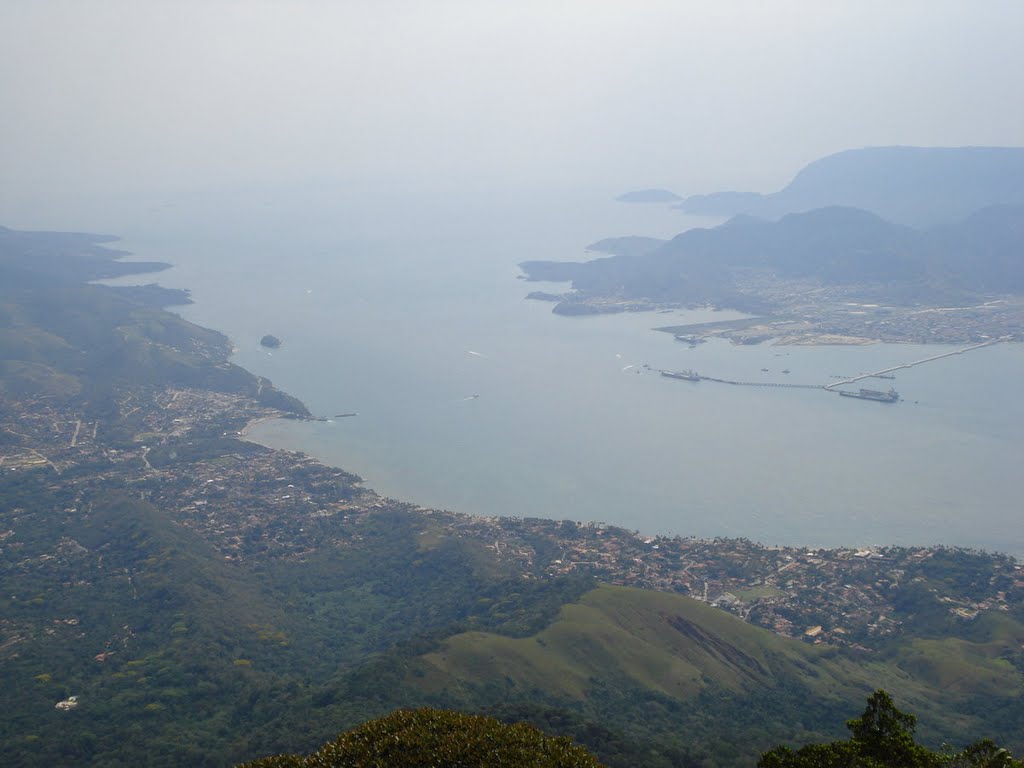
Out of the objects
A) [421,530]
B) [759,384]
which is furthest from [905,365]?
[421,530]

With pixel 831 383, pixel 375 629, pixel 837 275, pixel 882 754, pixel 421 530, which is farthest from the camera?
pixel 837 275

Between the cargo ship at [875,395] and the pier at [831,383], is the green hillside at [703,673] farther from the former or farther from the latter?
the pier at [831,383]

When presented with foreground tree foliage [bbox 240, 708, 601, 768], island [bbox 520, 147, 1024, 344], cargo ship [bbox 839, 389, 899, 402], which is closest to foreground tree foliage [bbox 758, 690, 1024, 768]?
foreground tree foliage [bbox 240, 708, 601, 768]

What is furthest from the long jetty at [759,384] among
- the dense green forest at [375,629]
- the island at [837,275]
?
the dense green forest at [375,629]

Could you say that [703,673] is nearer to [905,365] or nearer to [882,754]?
[882,754]

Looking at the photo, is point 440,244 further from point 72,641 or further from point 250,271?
point 72,641

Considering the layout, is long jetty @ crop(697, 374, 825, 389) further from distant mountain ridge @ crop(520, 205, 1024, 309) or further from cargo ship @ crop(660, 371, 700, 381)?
distant mountain ridge @ crop(520, 205, 1024, 309)
